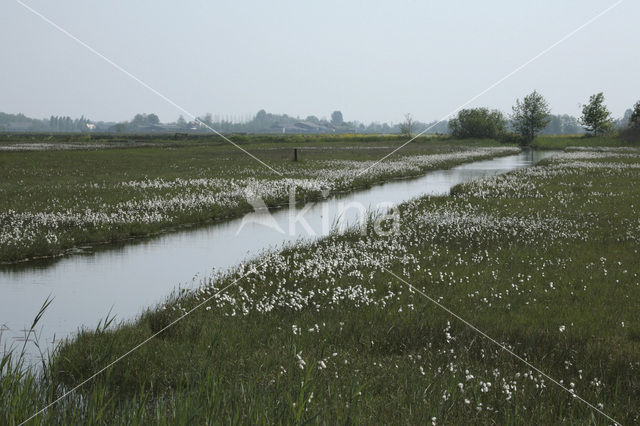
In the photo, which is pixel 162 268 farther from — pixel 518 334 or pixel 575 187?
pixel 575 187

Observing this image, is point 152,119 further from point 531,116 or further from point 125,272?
point 125,272

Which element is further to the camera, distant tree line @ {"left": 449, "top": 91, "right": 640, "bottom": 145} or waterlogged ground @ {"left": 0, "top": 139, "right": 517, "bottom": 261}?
distant tree line @ {"left": 449, "top": 91, "right": 640, "bottom": 145}

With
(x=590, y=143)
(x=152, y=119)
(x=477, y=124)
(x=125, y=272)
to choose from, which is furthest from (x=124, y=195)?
(x=152, y=119)

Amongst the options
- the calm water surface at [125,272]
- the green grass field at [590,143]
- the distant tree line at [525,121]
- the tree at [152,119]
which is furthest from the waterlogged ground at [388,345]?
the tree at [152,119]

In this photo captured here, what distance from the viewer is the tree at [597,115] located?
10619 cm

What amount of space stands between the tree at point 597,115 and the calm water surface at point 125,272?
100471 mm

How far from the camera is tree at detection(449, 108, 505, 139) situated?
116 m

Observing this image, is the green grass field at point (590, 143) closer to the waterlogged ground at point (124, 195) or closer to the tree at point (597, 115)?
the tree at point (597, 115)

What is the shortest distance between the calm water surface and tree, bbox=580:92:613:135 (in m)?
100

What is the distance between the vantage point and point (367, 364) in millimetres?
6949

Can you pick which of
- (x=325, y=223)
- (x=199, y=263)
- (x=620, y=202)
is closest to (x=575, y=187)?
(x=620, y=202)

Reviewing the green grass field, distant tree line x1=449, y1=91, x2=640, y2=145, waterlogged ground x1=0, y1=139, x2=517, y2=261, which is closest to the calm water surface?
waterlogged ground x1=0, y1=139, x2=517, y2=261

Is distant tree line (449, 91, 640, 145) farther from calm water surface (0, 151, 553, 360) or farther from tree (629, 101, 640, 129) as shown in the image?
calm water surface (0, 151, 553, 360)

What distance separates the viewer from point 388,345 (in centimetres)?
779
